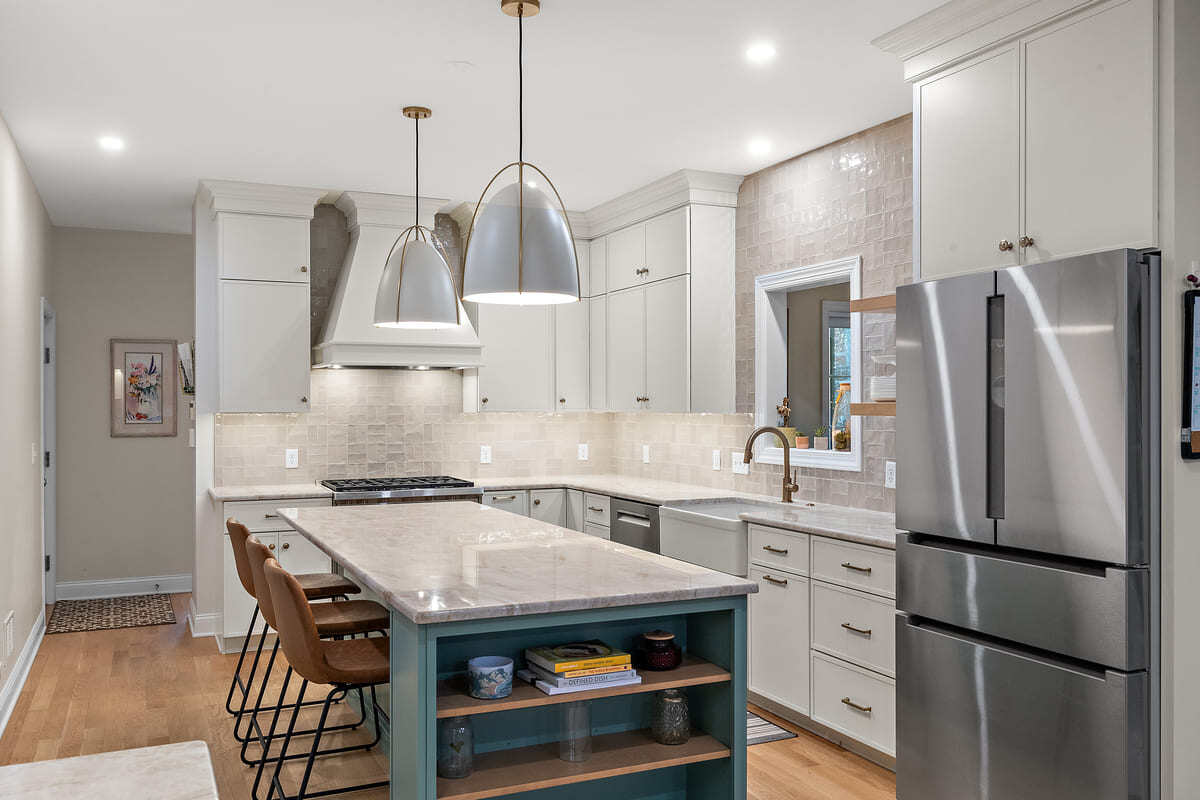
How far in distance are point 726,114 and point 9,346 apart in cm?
340

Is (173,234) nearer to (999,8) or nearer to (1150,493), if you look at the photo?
(999,8)

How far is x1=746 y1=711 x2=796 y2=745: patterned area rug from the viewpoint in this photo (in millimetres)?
3850

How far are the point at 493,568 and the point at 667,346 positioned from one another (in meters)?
2.84

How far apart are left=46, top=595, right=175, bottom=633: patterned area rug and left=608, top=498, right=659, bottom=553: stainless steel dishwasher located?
2.93 meters

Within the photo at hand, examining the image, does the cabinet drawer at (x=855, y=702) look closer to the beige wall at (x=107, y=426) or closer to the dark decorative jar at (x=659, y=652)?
the dark decorative jar at (x=659, y=652)

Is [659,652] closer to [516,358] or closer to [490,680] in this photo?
[490,680]

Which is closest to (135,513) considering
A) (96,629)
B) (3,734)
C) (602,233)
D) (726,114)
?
(96,629)

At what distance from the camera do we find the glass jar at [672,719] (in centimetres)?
247

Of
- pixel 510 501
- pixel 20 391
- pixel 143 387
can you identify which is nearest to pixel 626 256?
pixel 510 501

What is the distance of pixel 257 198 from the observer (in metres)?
5.38

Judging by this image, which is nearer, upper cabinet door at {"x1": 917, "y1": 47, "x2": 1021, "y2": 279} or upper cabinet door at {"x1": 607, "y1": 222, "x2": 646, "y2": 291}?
upper cabinet door at {"x1": 917, "y1": 47, "x2": 1021, "y2": 279}

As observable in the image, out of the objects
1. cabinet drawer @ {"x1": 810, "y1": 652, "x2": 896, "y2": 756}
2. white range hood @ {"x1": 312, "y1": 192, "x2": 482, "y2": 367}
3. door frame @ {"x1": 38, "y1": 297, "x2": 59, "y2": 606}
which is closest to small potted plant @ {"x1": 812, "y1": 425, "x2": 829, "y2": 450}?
cabinet drawer @ {"x1": 810, "y1": 652, "x2": 896, "y2": 756}

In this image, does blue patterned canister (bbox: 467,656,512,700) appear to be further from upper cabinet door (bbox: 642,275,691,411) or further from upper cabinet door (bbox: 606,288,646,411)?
upper cabinet door (bbox: 606,288,646,411)

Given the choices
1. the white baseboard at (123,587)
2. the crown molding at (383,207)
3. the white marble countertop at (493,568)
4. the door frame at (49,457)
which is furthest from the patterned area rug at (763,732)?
the white baseboard at (123,587)
